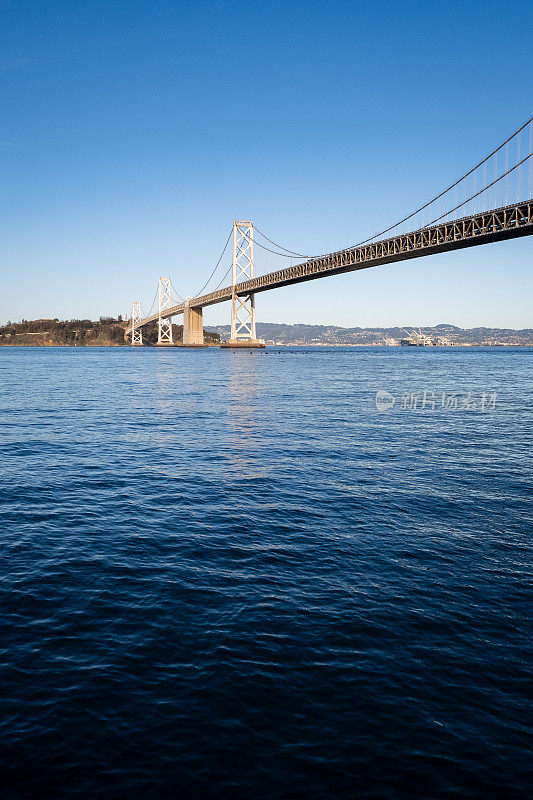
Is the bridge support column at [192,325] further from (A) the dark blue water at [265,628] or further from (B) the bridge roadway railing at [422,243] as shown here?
(A) the dark blue water at [265,628]

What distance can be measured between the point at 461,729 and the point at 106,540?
6469 millimetres

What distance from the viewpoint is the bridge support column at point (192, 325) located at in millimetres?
117938

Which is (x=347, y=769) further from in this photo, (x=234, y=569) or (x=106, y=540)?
(x=106, y=540)

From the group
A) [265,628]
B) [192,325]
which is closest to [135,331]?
[192,325]

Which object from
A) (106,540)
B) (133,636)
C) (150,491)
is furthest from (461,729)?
(150,491)

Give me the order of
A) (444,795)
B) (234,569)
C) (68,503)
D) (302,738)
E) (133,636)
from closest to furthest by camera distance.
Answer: (444,795) → (302,738) → (133,636) → (234,569) → (68,503)

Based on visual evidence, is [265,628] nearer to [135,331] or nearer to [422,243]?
[422,243]

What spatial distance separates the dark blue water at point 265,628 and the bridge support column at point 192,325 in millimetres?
104649

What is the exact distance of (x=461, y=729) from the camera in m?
5.01

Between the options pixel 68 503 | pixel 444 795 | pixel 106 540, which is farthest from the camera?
pixel 68 503

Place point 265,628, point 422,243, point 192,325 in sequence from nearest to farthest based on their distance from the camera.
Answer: point 265,628, point 422,243, point 192,325

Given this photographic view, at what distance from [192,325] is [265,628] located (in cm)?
11799

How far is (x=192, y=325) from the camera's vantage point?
12188 cm

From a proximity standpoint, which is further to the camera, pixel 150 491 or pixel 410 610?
pixel 150 491
